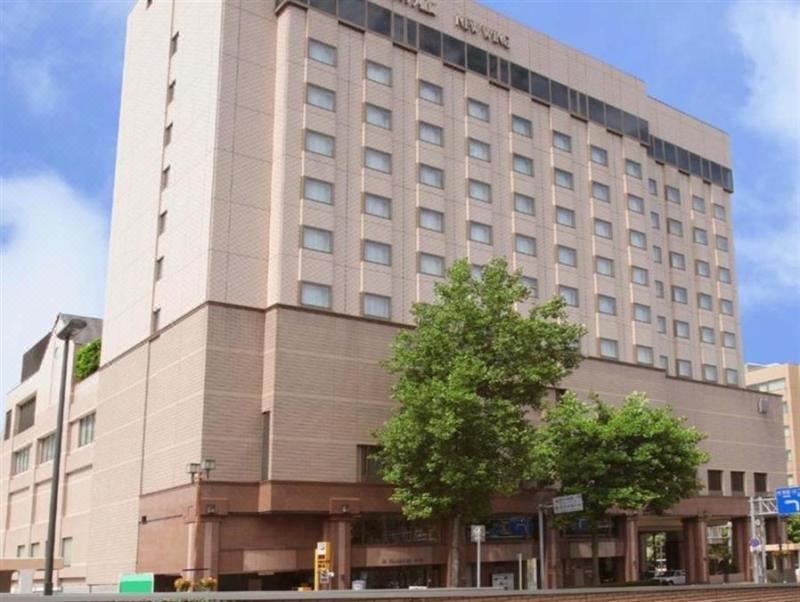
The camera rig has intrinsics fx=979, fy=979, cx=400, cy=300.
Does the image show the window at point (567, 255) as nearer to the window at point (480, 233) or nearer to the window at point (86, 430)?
the window at point (480, 233)

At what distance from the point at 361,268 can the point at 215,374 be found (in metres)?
10.3

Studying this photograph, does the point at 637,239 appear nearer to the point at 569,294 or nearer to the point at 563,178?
the point at 563,178

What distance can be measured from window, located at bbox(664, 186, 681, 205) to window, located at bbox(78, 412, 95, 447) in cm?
4522

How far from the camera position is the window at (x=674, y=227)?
247 feet

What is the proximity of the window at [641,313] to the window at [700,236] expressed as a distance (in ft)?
39.9

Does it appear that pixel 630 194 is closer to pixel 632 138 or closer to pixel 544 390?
pixel 632 138

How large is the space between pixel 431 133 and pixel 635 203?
62.2 feet

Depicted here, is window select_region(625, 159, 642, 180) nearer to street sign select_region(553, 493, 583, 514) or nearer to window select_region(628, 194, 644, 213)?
window select_region(628, 194, 644, 213)

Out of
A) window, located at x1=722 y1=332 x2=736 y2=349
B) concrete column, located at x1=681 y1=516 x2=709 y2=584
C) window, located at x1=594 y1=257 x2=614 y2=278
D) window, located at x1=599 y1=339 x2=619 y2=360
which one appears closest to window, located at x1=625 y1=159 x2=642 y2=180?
window, located at x1=594 y1=257 x2=614 y2=278

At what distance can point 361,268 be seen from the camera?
172 feet

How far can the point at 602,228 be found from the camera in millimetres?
66438

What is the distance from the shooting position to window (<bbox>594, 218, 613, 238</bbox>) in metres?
66.1

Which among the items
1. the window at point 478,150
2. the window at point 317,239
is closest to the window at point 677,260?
the window at point 478,150

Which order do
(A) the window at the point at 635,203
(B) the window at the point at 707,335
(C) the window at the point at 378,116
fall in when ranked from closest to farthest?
(C) the window at the point at 378,116, (A) the window at the point at 635,203, (B) the window at the point at 707,335
